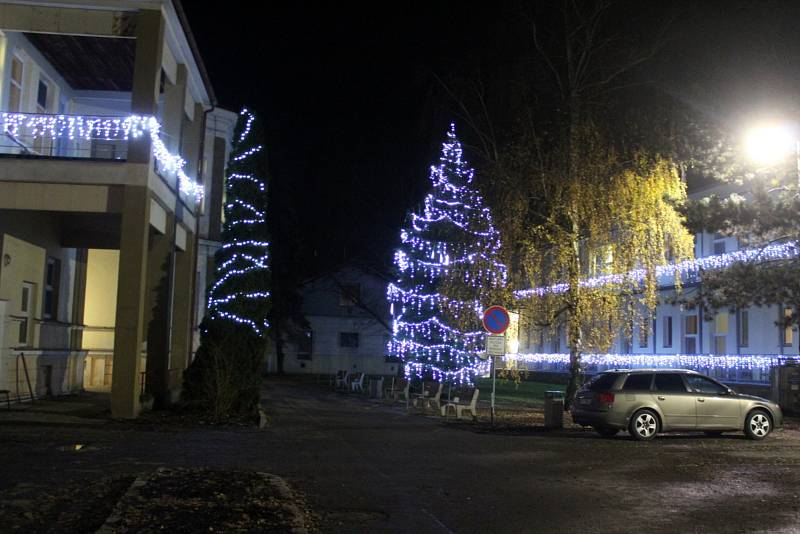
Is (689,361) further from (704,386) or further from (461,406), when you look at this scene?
(704,386)

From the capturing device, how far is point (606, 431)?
717 inches

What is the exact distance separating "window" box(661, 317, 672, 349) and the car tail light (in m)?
20.5

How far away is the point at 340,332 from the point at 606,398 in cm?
4588

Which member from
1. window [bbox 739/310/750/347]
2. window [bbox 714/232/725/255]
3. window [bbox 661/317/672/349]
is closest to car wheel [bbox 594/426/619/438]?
window [bbox 739/310/750/347]

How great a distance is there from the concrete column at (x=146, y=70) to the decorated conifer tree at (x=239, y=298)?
3.34 m

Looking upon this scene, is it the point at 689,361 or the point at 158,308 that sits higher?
the point at 158,308

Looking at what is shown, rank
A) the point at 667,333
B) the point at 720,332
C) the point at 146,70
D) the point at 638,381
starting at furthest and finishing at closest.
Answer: the point at 667,333 < the point at 720,332 < the point at 146,70 < the point at 638,381

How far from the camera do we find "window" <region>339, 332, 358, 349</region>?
62.3 meters

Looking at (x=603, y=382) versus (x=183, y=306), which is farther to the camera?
(x=183, y=306)

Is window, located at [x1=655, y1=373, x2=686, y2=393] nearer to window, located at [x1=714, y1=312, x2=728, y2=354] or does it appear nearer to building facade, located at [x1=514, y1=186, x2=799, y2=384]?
building facade, located at [x1=514, y1=186, x2=799, y2=384]

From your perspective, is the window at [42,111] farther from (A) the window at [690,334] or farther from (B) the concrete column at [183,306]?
(A) the window at [690,334]

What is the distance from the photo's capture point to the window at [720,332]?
32.6m

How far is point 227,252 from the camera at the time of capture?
2084 centimetres

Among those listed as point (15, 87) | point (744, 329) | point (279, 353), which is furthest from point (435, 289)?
point (279, 353)
